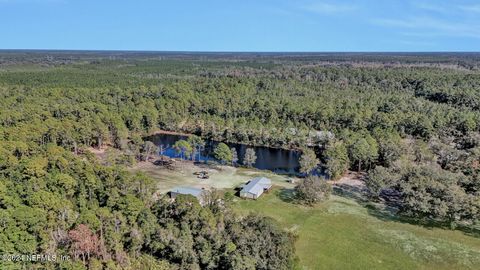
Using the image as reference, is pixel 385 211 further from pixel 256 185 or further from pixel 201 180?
pixel 201 180

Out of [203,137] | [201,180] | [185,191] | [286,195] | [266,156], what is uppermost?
[185,191]

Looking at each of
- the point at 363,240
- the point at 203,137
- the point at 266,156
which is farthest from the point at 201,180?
the point at 203,137

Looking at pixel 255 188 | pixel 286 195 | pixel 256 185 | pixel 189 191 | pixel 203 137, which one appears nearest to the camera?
pixel 189 191

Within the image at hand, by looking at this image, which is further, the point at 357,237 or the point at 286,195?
the point at 286,195

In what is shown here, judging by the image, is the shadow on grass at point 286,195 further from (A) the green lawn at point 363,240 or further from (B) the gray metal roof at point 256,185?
(B) the gray metal roof at point 256,185

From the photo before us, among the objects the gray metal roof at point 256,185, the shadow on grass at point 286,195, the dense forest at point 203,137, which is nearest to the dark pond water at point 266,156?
the dense forest at point 203,137

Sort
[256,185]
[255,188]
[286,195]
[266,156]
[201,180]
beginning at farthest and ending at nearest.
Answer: [266,156] → [201,180] → [256,185] → [286,195] → [255,188]

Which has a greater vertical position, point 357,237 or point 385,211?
point 385,211

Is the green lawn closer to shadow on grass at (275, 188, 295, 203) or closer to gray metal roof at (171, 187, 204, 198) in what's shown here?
shadow on grass at (275, 188, 295, 203)

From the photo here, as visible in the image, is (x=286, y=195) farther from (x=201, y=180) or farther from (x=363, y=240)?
(x=363, y=240)

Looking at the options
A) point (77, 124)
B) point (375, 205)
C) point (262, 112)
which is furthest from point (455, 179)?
point (77, 124)
